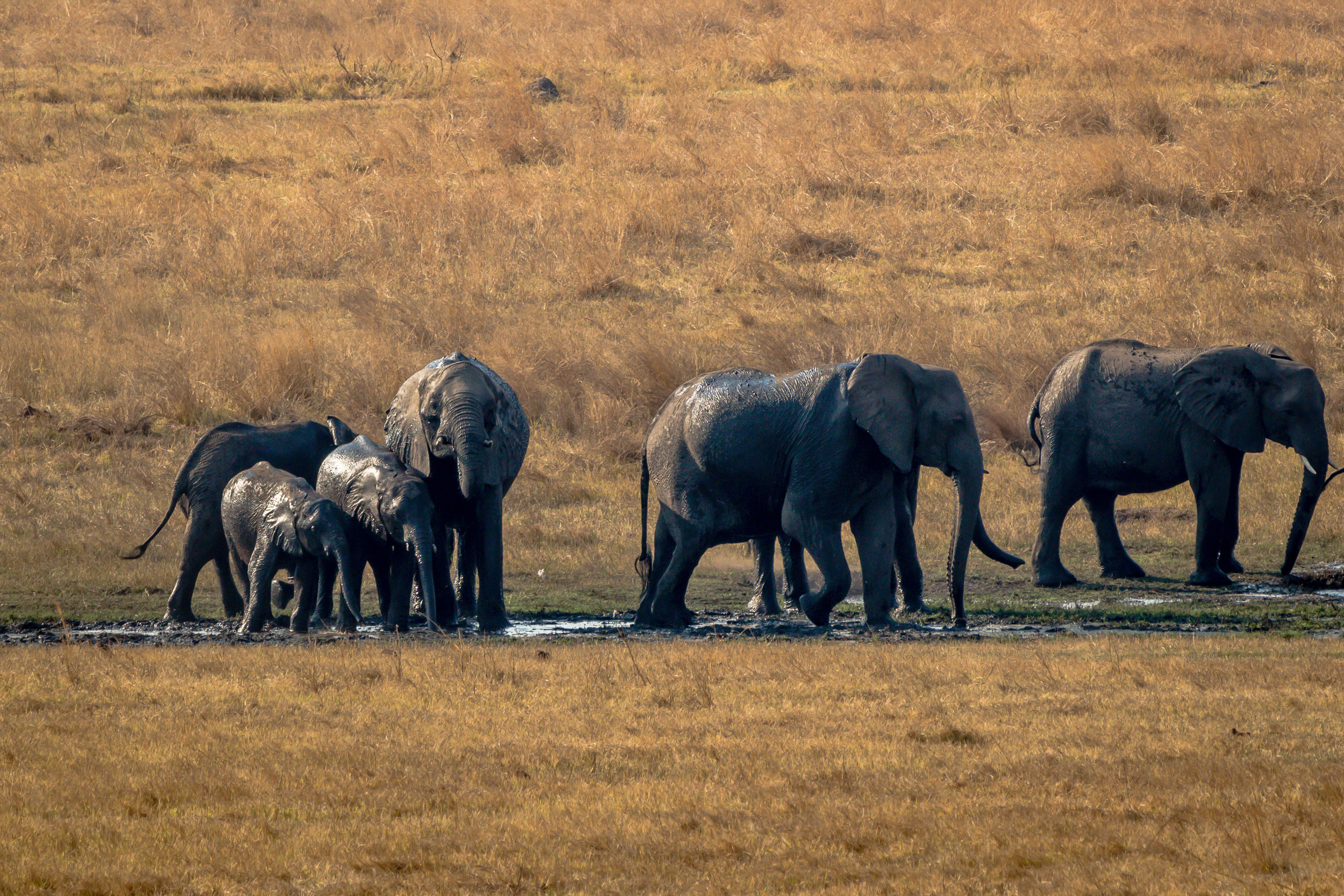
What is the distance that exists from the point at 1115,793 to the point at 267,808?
3.76 metres

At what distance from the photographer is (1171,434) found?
55.4 ft

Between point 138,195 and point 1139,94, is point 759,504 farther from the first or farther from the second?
point 1139,94

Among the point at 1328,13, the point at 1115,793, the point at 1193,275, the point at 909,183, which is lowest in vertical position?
the point at 1115,793

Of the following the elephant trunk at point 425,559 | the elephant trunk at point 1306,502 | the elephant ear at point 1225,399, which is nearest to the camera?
the elephant trunk at point 425,559

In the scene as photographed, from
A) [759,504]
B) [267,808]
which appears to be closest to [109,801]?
[267,808]

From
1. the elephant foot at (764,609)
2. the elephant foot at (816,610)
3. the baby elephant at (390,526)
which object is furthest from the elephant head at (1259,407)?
the baby elephant at (390,526)

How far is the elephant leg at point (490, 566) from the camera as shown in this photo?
1373 cm

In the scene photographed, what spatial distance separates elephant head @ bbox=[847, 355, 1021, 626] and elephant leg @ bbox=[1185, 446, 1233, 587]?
3.46 m

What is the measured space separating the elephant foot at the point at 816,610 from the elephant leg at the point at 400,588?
3059mm

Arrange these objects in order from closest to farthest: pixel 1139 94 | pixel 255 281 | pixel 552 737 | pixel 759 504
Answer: pixel 552 737, pixel 759 504, pixel 255 281, pixel 1139 94

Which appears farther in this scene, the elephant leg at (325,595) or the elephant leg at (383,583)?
the elephant leg at (383,583)

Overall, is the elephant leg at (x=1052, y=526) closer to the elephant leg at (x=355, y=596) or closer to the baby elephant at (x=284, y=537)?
the elephant leg at (x=355, y=596)

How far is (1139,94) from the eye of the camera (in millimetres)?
36906

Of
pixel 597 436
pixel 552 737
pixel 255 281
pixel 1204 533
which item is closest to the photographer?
pixel 552 737
